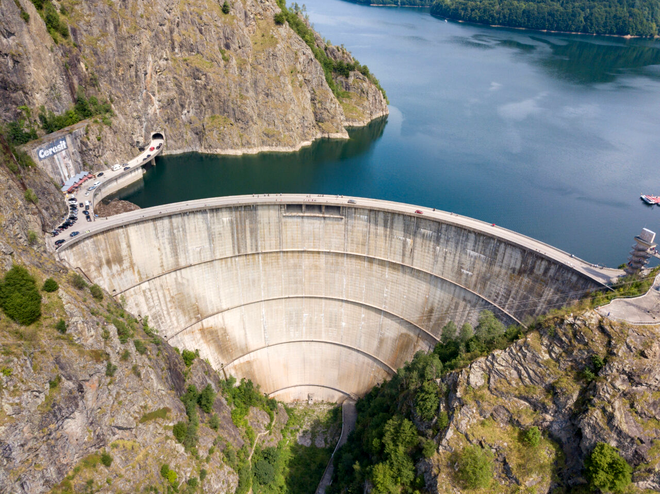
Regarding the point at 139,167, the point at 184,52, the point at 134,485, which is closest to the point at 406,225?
the point at 134,485

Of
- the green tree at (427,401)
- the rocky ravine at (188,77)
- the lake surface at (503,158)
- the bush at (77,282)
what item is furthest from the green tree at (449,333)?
the rocky ravine at (188,77)

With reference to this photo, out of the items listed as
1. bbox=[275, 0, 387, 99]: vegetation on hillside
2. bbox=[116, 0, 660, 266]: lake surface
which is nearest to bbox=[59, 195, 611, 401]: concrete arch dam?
bbox=[116, 0, 660, 266]: lake surface

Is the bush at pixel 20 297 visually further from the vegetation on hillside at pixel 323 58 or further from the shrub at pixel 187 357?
the vegetation on hillside at pixel 323 58

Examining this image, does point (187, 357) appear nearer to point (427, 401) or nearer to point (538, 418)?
point (427, 401)

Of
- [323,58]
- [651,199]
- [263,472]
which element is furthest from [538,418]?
[323,58]

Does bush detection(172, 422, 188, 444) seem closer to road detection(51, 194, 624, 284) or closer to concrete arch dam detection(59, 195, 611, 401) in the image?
concrete arch dam detection(59, 195, 611, 401)
